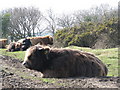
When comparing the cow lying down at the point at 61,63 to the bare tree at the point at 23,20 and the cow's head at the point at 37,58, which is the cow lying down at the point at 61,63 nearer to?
the cow's head at the point at 37,58

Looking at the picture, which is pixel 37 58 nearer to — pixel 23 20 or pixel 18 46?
pixel 18 46

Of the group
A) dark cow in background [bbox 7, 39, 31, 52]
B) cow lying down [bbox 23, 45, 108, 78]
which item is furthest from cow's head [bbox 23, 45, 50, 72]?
dark cow in background [bbox 7, 39, 31, 52]

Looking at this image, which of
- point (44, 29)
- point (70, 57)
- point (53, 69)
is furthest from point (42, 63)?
point (44, 29)

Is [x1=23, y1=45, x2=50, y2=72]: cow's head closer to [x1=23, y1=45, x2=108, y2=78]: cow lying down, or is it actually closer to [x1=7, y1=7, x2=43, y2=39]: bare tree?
[x1=23, y1=45, x2=108, y2=78]: cow lying down

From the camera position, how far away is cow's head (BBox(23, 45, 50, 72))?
7656mm

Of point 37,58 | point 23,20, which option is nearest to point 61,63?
point 37,58

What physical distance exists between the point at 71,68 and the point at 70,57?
14.8 inches

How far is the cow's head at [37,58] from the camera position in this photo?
766cm

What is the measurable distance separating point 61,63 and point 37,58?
87cm

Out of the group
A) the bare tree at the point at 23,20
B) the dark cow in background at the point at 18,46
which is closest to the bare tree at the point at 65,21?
the bare tree at the point at 23,20

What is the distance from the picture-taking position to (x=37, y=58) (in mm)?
7723

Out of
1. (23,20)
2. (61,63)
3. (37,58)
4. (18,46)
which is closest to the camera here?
(61,63)

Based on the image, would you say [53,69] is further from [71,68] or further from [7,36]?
[7,36]

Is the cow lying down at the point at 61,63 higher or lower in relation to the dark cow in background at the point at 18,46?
higher
